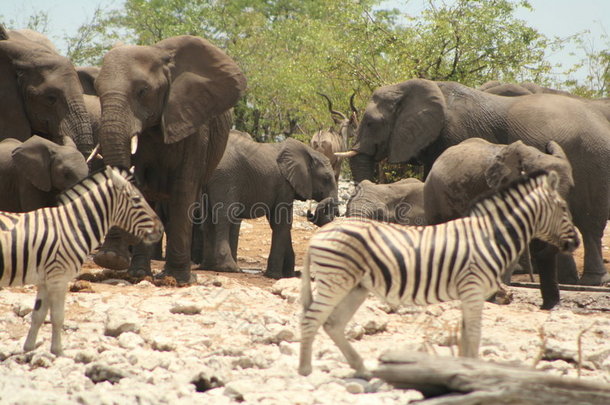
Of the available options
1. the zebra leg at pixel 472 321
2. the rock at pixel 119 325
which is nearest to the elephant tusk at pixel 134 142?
the rock at pixel 119 325

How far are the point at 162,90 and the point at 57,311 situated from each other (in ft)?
15.6

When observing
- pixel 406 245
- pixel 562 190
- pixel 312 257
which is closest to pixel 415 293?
pixel 406 245

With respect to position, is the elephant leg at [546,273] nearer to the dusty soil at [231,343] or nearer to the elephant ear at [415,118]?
the dusty soil at [231,343]

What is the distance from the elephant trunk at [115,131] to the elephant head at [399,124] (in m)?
5.12

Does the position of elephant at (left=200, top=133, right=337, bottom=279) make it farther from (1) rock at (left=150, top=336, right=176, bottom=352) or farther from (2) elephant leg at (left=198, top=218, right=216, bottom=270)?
(1) rock at (left=150, top=336, right=176, bottom=352)

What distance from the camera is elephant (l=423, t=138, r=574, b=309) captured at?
10352 millimetres

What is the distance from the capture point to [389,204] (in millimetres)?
14719

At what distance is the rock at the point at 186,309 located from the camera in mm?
9070

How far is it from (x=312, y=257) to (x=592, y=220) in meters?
7.85

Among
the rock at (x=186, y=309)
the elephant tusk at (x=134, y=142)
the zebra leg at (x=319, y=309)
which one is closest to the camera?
the zebra leg at (x=319, y=309)

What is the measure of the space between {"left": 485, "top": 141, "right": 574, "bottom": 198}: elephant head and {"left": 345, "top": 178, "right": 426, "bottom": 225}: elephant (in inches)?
156

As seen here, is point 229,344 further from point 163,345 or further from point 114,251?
point 114,251

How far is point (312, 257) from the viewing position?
22.2 ft

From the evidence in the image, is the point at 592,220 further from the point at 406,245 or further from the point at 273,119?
the point at 273,119
